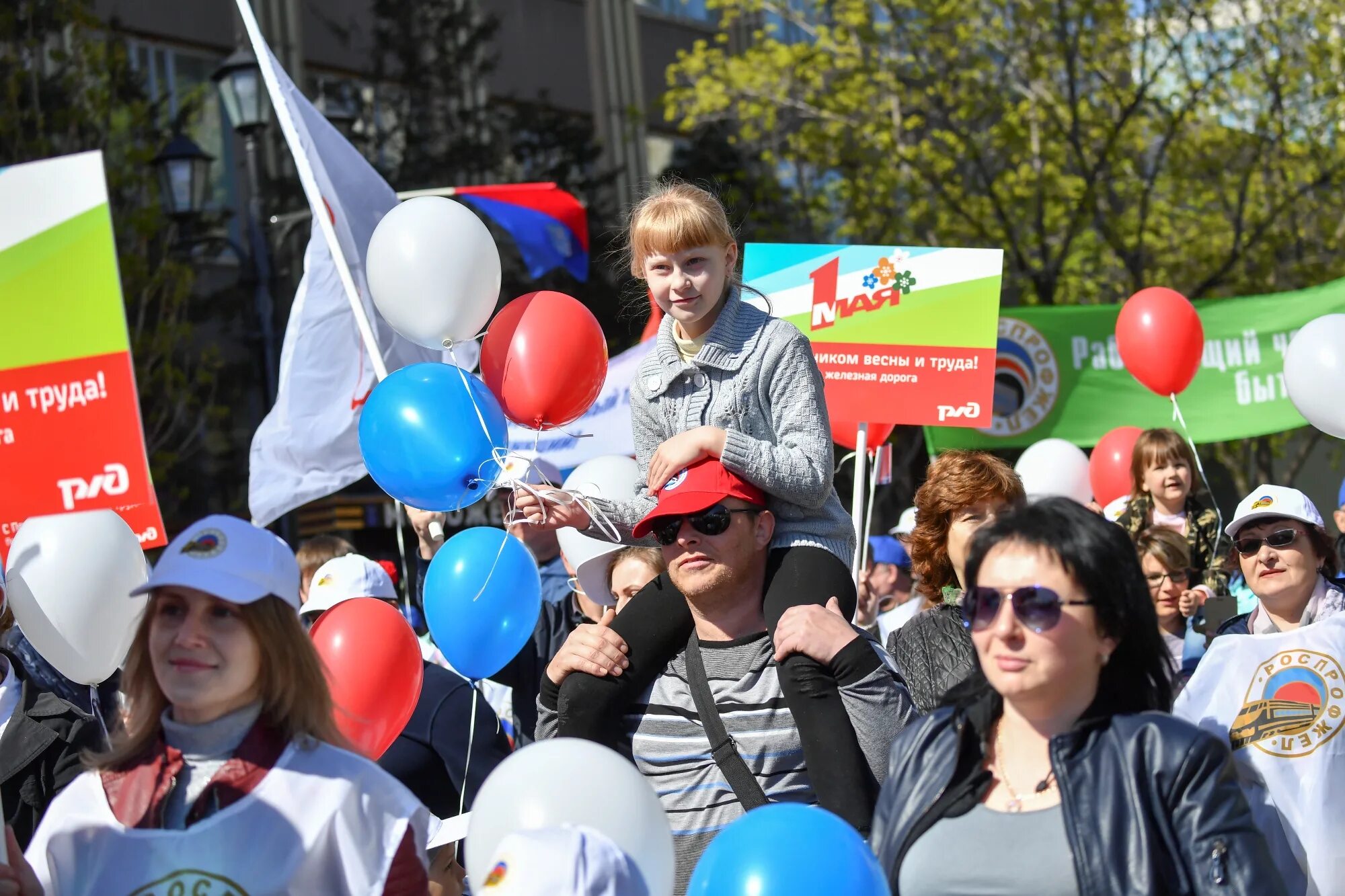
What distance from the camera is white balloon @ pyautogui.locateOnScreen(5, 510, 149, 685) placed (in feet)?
15.8

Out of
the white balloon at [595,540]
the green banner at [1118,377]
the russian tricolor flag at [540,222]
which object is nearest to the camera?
the white balloon at [595,540]

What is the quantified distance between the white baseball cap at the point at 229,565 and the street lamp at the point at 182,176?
7923 mm

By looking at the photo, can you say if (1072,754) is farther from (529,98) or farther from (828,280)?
(529,98)

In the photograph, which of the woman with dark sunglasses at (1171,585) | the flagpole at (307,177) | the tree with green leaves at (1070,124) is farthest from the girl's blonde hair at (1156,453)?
the tree with green leaves at (1070,124)

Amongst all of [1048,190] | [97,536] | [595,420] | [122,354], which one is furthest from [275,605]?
[1048,190]

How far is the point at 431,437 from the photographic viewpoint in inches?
183

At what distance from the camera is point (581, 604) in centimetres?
650

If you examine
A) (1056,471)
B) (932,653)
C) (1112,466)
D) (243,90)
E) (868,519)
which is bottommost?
(1056,471)

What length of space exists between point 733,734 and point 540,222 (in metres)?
6.00

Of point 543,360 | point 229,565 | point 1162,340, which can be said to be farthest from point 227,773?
point 1162,340

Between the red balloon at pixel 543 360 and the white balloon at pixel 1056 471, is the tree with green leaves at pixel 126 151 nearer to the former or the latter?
the white balloon at pixel 1056 471

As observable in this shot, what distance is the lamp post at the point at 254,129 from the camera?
10.2 metres

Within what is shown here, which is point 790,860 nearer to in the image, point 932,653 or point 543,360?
point 932,653

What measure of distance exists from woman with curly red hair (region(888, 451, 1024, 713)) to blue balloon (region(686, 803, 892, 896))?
4.88 ft
